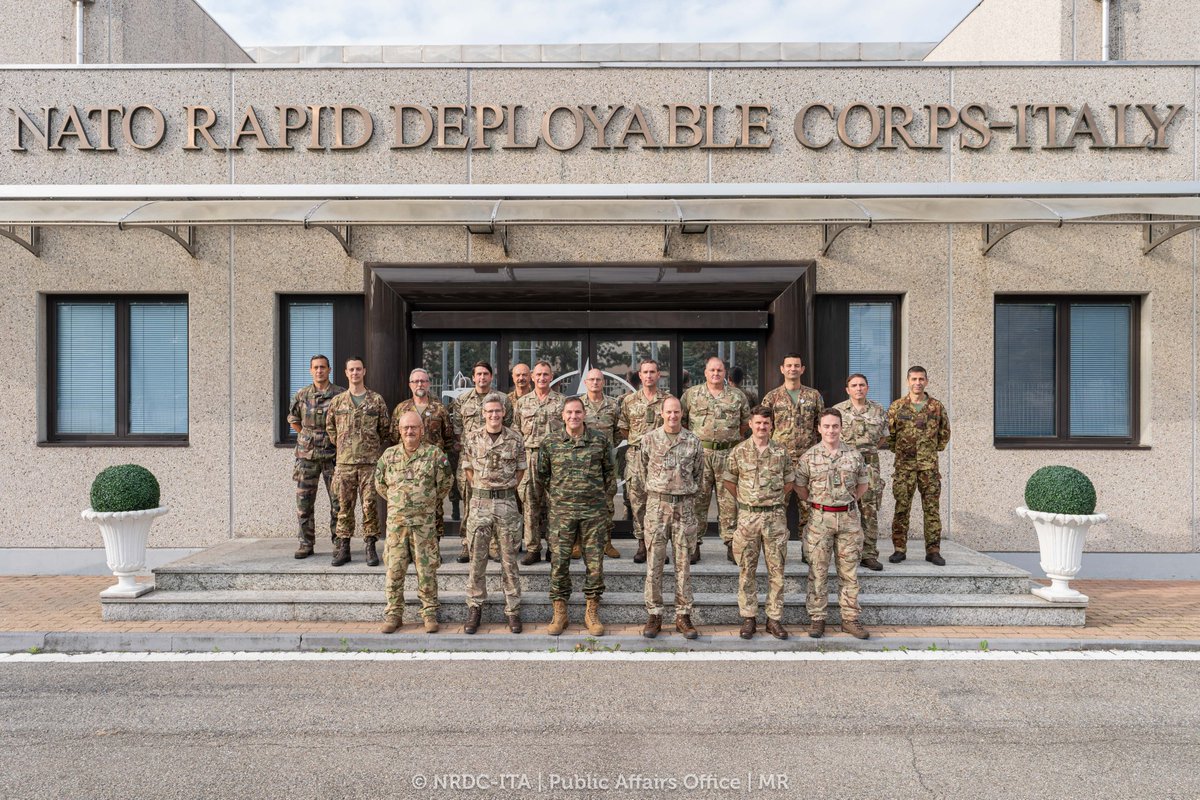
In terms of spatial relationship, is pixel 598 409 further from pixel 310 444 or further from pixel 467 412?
pixel 310 444

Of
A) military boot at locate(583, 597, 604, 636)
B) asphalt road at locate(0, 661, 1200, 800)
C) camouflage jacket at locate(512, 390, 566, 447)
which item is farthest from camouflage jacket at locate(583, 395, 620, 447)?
asphalt road at locate(0, 661, 1200, 800)

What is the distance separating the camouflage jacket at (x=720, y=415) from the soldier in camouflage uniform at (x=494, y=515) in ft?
6.52

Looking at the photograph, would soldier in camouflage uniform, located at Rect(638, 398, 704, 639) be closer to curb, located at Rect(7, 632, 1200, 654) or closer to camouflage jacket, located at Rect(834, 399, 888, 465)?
curb, located at Rect(7, 632, 1200, 654)

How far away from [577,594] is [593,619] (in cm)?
72

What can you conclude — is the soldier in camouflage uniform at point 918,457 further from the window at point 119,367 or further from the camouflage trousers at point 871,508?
the window at point 119,367

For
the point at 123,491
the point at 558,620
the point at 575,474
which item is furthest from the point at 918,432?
the point at 123,491

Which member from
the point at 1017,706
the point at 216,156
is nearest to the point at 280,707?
the point at 1017,706

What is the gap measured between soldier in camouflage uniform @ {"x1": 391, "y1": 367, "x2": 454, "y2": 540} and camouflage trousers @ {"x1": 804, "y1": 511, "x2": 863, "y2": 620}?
11.4ft

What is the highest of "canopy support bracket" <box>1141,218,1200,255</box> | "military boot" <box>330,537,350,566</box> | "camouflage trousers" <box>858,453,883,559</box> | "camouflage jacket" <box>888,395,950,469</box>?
"canopy support bracket" <box>1141,218,1200,255</box>

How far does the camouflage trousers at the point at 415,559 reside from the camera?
6.29 m

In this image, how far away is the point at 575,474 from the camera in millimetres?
6293

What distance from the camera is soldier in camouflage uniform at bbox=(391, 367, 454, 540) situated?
7.37 metres

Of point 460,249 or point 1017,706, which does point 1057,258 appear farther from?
point 460,249

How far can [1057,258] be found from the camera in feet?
28.9
